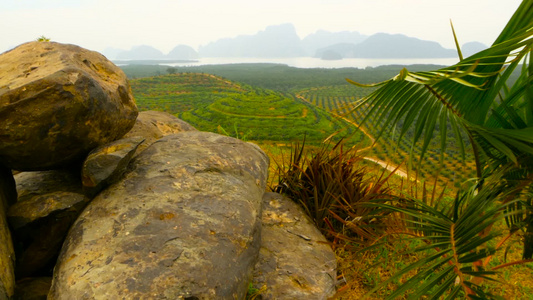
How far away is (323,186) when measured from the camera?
12.5ft

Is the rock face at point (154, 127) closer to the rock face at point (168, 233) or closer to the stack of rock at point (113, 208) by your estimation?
the stack of rock at point (113, 208)

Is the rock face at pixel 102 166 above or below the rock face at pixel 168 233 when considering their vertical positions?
above

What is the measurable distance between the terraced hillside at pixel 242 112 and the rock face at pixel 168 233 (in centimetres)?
2159

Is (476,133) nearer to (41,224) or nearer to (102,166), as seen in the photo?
(102,166)

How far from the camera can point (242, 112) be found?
43719 mm

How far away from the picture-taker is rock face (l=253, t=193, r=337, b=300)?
276cm

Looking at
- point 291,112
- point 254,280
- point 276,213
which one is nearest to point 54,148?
point 254,280

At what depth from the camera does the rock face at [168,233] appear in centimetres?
204

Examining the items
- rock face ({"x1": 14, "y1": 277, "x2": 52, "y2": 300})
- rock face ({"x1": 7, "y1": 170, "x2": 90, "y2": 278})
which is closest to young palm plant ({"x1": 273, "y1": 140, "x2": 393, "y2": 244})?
rock face ({"x1": 7, "y1": 170, "x2": 90, "y2": 278})

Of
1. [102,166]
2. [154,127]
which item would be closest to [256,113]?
[154,127]

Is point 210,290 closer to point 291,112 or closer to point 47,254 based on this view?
point 47,254

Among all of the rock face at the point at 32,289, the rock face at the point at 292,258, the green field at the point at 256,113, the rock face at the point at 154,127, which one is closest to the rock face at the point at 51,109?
the rock face at the point at 154,127

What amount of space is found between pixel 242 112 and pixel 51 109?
137 ft

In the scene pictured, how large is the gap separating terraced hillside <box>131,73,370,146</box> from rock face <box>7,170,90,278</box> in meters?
21.8
